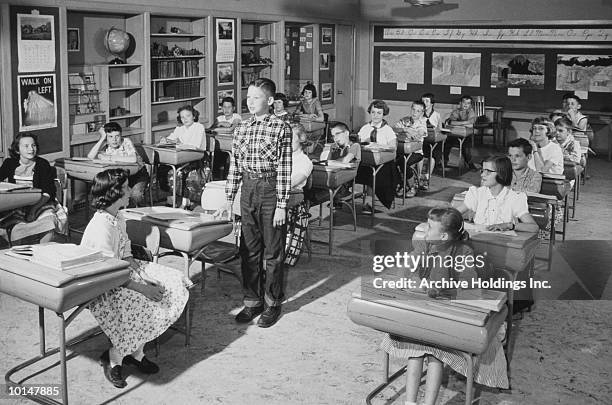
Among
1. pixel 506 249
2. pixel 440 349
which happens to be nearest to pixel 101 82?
pixel 506 249

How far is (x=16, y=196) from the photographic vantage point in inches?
222

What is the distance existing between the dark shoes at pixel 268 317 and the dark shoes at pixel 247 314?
86 millimetres

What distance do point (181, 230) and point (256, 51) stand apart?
8.37 meters

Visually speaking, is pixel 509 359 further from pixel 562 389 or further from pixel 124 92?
pixel 124 92

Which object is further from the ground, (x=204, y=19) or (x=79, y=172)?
(x=204, y=19)

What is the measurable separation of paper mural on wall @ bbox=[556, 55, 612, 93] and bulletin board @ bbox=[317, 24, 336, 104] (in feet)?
13.4

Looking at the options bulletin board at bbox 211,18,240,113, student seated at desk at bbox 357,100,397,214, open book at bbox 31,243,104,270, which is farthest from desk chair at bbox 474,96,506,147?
open book at bbox 31,243,104,270

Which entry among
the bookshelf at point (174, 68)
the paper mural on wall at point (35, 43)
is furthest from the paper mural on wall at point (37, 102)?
the bookshelf at point (174, 68)

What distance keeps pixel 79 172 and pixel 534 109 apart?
29.7ft

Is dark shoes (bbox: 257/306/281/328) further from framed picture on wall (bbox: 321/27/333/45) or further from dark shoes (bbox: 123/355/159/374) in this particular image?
framed picture on wall (bbox: 321/27/333/45)

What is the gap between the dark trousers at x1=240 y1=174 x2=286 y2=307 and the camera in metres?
4.68

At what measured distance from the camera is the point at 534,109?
13.5m

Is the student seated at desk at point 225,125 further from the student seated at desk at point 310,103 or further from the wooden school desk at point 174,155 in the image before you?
the student seated at desk at point 310,103

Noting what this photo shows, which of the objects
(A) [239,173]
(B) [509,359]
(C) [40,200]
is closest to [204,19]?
(C) [40,200]
